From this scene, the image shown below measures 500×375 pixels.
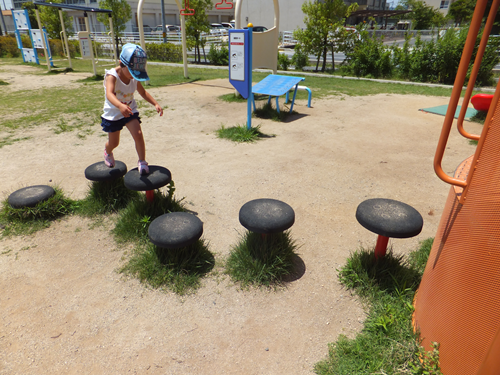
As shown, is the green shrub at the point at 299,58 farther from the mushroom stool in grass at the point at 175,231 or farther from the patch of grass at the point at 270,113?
the mushroom stool in grass at the point at 175,231

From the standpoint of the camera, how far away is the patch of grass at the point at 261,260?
114 inches

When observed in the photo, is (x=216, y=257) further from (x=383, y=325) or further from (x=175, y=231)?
(x=383, y=325)

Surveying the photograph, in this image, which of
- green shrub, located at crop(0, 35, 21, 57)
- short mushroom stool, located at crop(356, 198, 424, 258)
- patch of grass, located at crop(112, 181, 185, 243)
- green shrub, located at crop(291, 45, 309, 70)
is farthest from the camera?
green shrub, located at crop(0, 35, 21, 57)

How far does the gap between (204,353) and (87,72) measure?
642 inches

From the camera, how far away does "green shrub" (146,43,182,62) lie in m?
21.9

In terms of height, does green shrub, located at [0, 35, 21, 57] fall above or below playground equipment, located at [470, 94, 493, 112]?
below

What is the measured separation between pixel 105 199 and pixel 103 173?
0.39 m

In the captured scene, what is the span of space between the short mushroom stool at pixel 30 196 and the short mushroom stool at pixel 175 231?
5.34 feet

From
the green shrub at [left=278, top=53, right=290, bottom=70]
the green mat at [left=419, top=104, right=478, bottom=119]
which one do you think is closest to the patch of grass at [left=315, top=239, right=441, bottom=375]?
the green mat at [left=419, top=104, right=478, bottom=119]

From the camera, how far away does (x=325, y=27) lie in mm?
16031

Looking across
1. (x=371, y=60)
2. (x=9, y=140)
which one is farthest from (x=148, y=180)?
(x=371, y=60)

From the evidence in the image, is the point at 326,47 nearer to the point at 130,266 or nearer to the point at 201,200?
the point at 201,200

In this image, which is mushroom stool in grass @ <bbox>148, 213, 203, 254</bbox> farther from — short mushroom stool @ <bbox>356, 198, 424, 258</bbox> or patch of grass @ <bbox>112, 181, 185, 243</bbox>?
short mushroom stool @ <bbox>356, 198, 424, 258</bbox>

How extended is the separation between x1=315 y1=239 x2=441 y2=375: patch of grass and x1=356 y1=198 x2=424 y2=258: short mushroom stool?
0.18 meters
